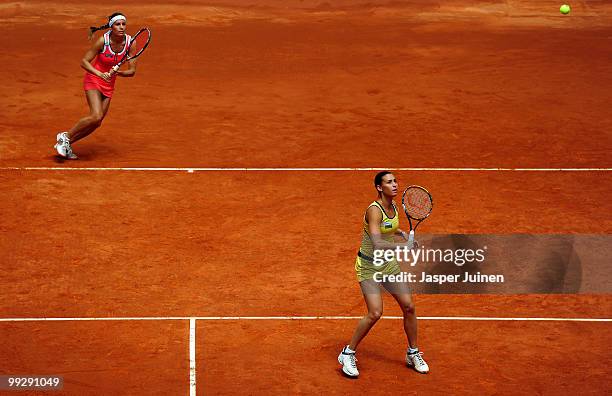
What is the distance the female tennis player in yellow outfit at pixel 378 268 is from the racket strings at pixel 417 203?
0.88 feet

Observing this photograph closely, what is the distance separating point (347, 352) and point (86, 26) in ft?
52.4

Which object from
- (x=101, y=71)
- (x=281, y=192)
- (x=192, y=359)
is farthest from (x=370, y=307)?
(x=101, y=71)

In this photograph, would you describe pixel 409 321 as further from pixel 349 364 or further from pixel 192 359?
pixel 192 359

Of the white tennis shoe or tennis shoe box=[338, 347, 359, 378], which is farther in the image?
the white tennis shoe

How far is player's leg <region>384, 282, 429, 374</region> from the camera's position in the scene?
9.48 meters

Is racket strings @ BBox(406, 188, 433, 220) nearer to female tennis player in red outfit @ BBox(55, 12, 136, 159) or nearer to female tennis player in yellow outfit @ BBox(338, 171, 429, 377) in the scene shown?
female tennis player in yellow outfit @ BBox(338, 171, 429, 377)

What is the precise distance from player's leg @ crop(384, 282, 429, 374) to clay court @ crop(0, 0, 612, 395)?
113 millimetres

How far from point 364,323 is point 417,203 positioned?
1225 mm

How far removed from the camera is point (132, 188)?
1429cm

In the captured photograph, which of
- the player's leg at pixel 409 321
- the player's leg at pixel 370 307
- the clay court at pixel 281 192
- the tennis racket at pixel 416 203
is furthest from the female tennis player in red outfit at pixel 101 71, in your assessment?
the player's leg at pixel 409 321

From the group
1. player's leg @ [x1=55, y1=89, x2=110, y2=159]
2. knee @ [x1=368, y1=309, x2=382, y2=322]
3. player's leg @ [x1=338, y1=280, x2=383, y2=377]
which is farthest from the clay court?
knee @ [x1=368, y1=309, x2=382, y2=322]

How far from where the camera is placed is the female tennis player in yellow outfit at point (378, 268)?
943cm

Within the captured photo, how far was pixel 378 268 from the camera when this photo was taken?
954 centimetres

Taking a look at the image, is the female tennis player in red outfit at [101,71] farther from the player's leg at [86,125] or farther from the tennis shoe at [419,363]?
the tennis shoe at [419,363]
